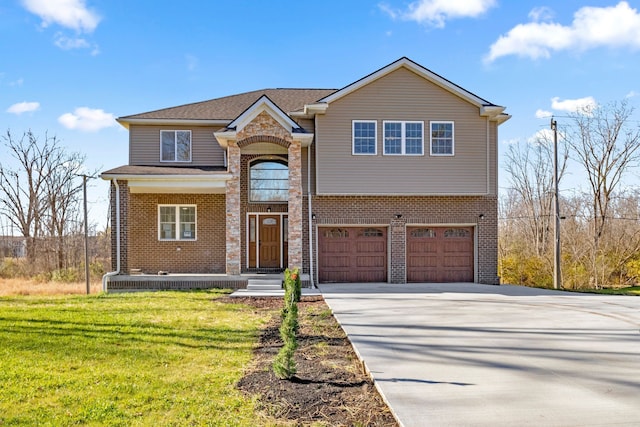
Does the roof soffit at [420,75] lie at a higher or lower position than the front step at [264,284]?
higher

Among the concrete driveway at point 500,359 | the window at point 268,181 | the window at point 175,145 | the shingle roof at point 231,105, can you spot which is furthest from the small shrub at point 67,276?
the concrete driveway at point 500,359

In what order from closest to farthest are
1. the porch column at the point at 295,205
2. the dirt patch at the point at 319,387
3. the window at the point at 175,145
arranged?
the dirt patch at the point at 319,387
the porch column at the point at 295,205
the window at the point at 175,145

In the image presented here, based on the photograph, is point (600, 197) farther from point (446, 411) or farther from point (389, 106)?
point (446, 411)

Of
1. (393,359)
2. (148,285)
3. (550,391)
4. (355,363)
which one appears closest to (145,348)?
(355,363)

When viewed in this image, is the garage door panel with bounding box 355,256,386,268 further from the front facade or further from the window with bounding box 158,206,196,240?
the window with bounding box 158,206,196,240

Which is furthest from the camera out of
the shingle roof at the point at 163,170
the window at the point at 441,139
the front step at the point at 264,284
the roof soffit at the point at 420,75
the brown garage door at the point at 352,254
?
the brown garage door at the point at 352,254

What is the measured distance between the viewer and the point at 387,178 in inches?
640

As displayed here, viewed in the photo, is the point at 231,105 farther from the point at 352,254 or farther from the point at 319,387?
the point at 319,387

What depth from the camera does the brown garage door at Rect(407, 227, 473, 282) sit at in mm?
17000

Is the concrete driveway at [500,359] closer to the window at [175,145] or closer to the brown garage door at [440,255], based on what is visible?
the brown garage door at [440,255]

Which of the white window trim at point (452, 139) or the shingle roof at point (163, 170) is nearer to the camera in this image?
the shingle roof at point (163, 170)

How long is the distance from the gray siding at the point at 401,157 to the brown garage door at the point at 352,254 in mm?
1631

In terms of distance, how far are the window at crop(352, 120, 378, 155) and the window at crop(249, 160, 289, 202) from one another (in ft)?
9.40

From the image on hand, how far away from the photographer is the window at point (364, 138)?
1625 cm
